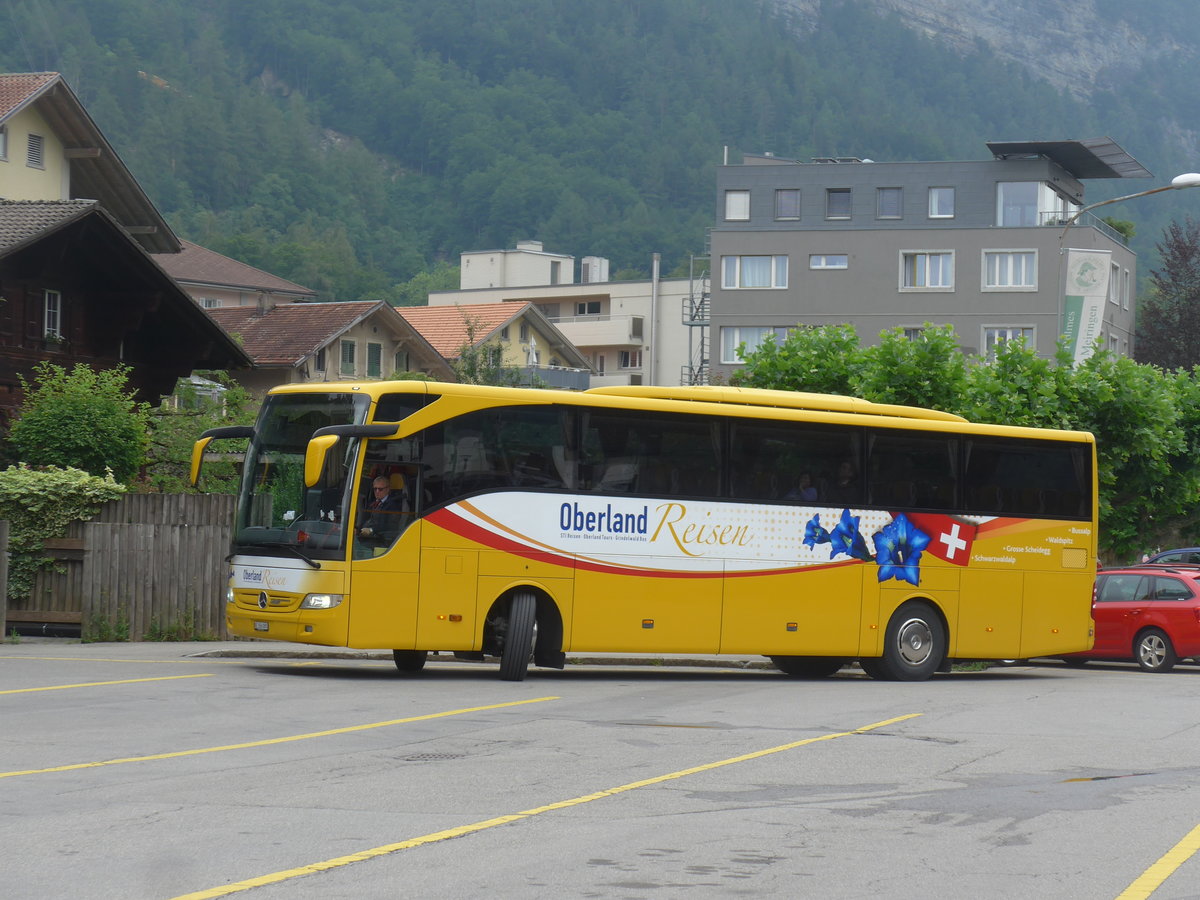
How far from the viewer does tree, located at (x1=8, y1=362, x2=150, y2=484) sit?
26.5 m

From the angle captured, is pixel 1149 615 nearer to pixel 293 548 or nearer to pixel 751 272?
pixel 293 548

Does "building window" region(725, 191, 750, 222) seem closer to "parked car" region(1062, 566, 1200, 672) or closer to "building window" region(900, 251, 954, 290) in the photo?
"building window" region(900, 251, 954, 290)

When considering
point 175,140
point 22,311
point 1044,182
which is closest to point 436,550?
point 22,311

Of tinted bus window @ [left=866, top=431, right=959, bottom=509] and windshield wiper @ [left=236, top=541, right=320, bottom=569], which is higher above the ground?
tinted bus window @ [left=866, top=431, right=959, bottom=509]

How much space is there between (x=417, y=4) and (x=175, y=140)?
46981 mm

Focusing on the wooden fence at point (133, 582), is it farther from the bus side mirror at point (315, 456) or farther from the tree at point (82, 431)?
the bus side mirror at point (315, 456)

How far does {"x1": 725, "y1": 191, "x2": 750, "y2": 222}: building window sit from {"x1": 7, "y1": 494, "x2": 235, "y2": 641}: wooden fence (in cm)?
5730

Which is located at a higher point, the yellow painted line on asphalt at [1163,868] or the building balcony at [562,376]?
the building balcony at [562,376]

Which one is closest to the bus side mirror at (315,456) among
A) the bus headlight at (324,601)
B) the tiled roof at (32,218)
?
the bus headlight at (324,601)

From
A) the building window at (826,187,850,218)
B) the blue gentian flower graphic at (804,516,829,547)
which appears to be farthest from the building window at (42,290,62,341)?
the building window at (826,187,850,218)

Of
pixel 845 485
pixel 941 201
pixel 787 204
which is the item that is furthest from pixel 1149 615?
pixel 787 204

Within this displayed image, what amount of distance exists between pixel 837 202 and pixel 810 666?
5742 centimetres

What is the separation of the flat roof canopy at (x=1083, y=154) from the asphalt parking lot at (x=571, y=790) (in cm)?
5833

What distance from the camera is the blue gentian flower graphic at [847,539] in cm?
2041
